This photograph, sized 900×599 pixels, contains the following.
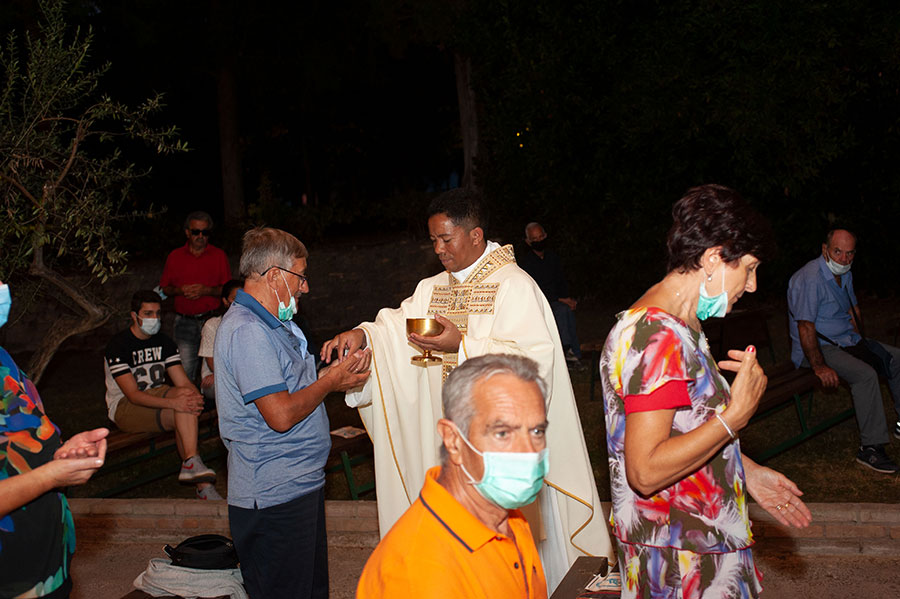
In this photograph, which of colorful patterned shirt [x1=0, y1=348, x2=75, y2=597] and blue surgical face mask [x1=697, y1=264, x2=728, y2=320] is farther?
blue surgical face mask [x1=697, y1=264, x2=728, y2=320]

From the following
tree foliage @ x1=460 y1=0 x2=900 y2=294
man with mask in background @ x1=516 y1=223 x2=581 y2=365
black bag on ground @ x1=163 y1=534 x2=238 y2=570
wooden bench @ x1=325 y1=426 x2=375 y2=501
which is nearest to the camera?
black bag on ground @ x1=163 y1=534 x2=238 y2=570


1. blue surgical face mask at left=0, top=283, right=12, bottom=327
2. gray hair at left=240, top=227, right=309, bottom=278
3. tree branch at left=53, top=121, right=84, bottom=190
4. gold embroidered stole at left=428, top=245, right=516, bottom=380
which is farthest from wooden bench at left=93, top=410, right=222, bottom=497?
blue surgical face mask at left=0, top=283, right=12, bottom=327

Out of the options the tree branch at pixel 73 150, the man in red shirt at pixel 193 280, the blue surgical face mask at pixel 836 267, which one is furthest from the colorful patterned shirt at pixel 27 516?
the blue surgical face mask at pixel 836 267

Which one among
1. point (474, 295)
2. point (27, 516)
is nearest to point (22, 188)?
Result: point (474, 295)

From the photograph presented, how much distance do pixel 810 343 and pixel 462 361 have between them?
410cm

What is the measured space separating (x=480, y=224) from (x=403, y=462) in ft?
4.25

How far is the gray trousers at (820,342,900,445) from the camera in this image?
667cm

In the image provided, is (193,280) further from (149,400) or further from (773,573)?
(773,573)

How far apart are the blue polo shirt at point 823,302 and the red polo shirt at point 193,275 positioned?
5.13 meters

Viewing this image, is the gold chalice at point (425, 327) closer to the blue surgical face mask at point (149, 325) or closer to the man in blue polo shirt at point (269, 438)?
the man in blue polo shirt at point (269, 438)

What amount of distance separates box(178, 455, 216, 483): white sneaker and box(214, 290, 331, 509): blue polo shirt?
307 centimetres

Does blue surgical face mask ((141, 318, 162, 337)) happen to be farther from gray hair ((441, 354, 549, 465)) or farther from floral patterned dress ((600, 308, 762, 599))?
gray hair ((441, 354, 549, 465))

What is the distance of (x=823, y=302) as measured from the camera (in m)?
7.07

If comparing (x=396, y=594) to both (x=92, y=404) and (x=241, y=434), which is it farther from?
(x=92, y=404)
